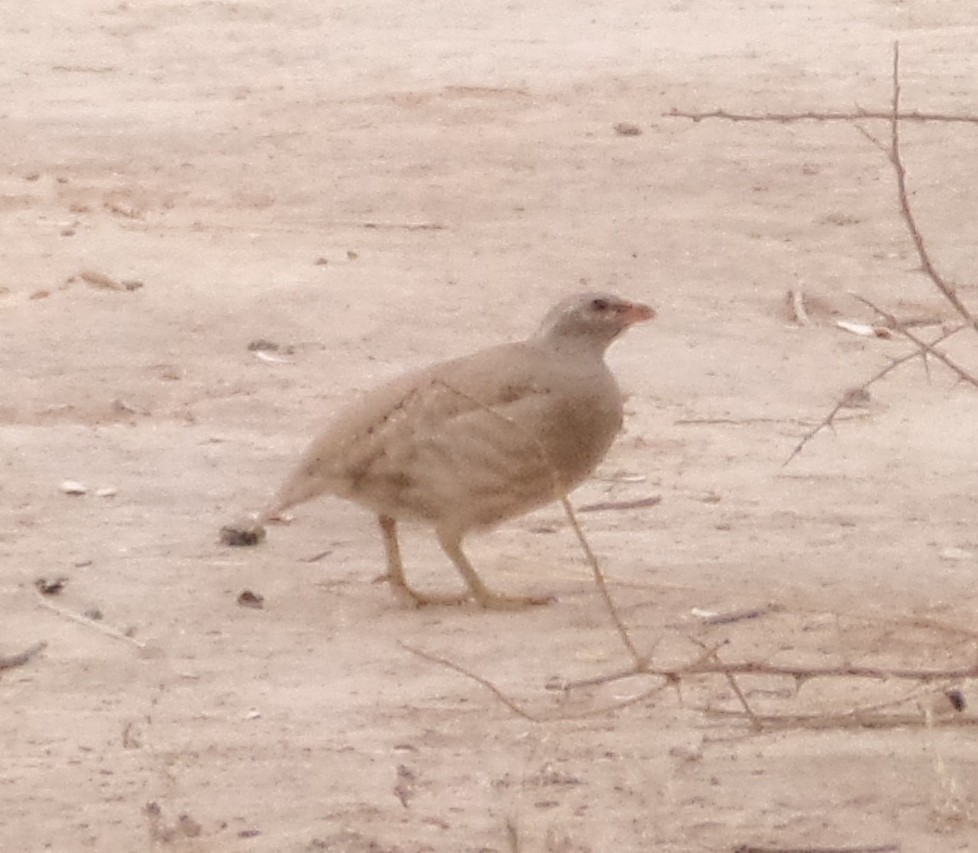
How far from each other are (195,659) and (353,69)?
7.21 m

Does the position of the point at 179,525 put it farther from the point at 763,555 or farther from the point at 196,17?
the point at 196,17

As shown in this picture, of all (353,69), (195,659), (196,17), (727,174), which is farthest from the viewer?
(196,17)

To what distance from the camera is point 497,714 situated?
5254 millimetres

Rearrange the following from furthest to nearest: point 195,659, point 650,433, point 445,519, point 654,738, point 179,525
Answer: point 650,433, point 179,525, point 445,519, point 195,659, point 654,738

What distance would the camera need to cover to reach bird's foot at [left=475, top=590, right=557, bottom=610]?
6.07 metres

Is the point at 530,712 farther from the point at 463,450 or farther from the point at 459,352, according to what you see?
the point at 459,352

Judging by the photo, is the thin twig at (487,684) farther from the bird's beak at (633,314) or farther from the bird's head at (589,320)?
the bird's beak at (633,314)

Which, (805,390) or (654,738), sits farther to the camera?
(805,390)

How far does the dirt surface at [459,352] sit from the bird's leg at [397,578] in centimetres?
5

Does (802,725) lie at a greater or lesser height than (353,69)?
greater

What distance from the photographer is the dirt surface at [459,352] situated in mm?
4926

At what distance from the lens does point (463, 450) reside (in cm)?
609

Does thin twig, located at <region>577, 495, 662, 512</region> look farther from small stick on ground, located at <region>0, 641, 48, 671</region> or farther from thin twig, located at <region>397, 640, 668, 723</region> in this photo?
small stick on ground, located at <region>0, 641, 48, 671</region>

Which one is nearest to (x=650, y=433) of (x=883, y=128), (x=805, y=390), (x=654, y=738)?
(x=805, y=390)
